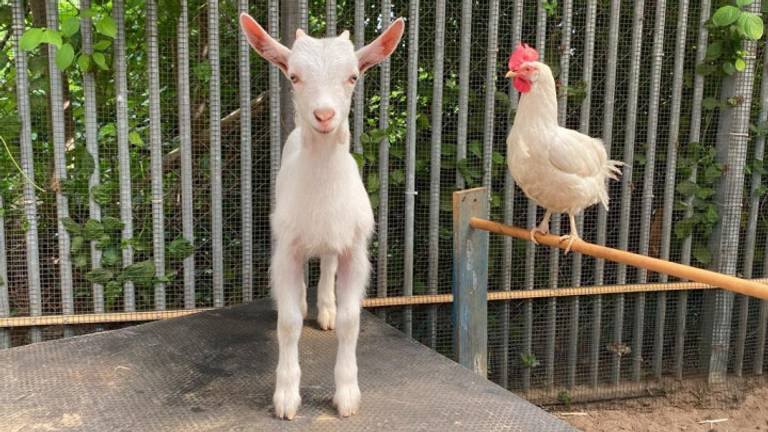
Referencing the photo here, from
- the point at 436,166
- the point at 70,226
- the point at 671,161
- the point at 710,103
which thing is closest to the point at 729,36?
the point at 710,103

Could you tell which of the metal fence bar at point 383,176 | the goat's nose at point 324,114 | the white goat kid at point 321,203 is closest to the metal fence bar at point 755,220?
the metal fence bar at point 383,176

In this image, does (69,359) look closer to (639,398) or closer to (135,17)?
(135,17)

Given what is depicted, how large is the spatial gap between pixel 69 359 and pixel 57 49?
64.3 inches

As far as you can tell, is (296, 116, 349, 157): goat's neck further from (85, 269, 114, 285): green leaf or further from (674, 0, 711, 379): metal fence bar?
(674, 0, 711, 379): metal fence bar

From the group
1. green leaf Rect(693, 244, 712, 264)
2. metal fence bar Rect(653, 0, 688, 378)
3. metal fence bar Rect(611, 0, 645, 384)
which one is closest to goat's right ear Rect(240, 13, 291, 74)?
metal fence bar Rect(611, 0, 645, 384)

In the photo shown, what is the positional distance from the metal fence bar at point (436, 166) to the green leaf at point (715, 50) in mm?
1796

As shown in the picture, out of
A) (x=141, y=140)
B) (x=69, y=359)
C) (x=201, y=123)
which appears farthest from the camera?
(x=201, y=123)

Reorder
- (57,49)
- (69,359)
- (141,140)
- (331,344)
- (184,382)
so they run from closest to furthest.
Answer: (184,382), (69,359), (331,344), (57,49), (141,140)

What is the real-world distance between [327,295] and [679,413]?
108 inches

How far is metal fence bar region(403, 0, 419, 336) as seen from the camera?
346 cm

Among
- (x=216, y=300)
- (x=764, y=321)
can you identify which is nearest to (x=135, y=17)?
(x=216, y=300)

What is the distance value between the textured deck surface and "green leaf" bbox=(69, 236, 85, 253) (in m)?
0.66

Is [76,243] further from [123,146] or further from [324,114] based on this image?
[324,114]

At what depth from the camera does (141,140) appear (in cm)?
332
